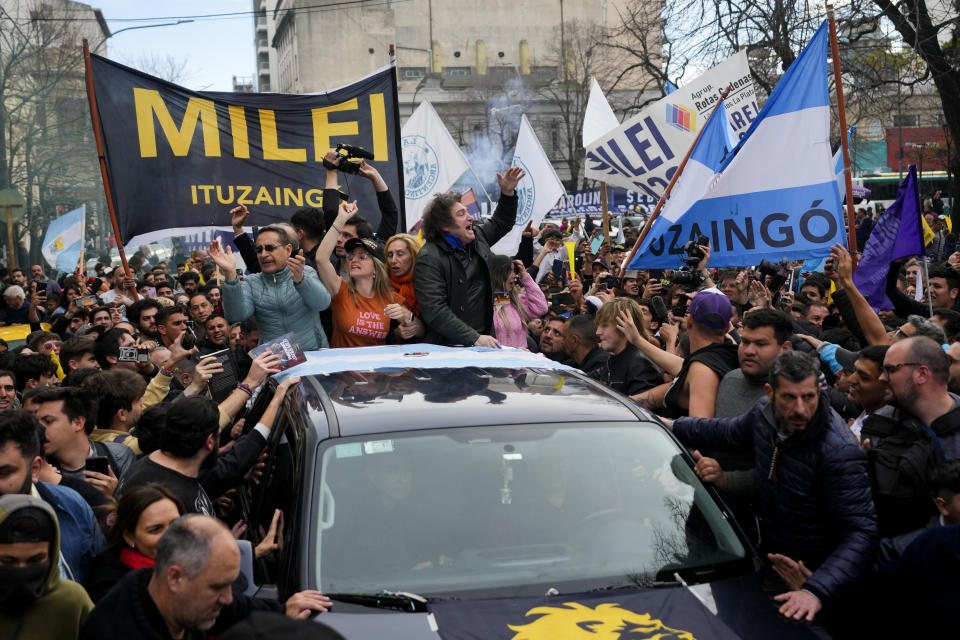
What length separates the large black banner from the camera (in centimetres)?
861

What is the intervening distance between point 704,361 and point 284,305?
2.45 meters

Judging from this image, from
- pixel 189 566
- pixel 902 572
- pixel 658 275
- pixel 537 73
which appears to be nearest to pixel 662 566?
pixel 902 572

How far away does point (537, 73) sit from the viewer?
255 feet

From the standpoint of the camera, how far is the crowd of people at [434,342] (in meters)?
3.01

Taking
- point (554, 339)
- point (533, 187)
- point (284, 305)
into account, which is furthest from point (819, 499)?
point (533, 187)

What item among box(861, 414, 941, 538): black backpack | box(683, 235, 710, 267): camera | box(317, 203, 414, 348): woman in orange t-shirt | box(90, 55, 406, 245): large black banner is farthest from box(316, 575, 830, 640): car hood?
box(90, 55, 406, 245): large black banner

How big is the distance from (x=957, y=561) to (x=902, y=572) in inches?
8.5

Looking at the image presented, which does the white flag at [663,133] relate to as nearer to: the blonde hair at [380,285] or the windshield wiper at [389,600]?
the blonde hair at [380,285]

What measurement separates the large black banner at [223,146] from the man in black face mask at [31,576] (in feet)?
19.1

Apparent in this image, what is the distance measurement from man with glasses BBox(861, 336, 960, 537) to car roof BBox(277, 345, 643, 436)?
0.97 meters

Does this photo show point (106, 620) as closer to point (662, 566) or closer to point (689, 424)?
point (662, 566)

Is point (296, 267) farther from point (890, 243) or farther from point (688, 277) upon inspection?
point (890, 243)

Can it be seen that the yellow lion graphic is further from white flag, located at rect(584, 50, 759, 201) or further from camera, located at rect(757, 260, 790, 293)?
white flag, located at rect(584, 50, 759, 201)

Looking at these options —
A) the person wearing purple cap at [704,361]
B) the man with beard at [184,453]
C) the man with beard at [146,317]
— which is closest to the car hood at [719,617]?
the man with beard at [184,453]
